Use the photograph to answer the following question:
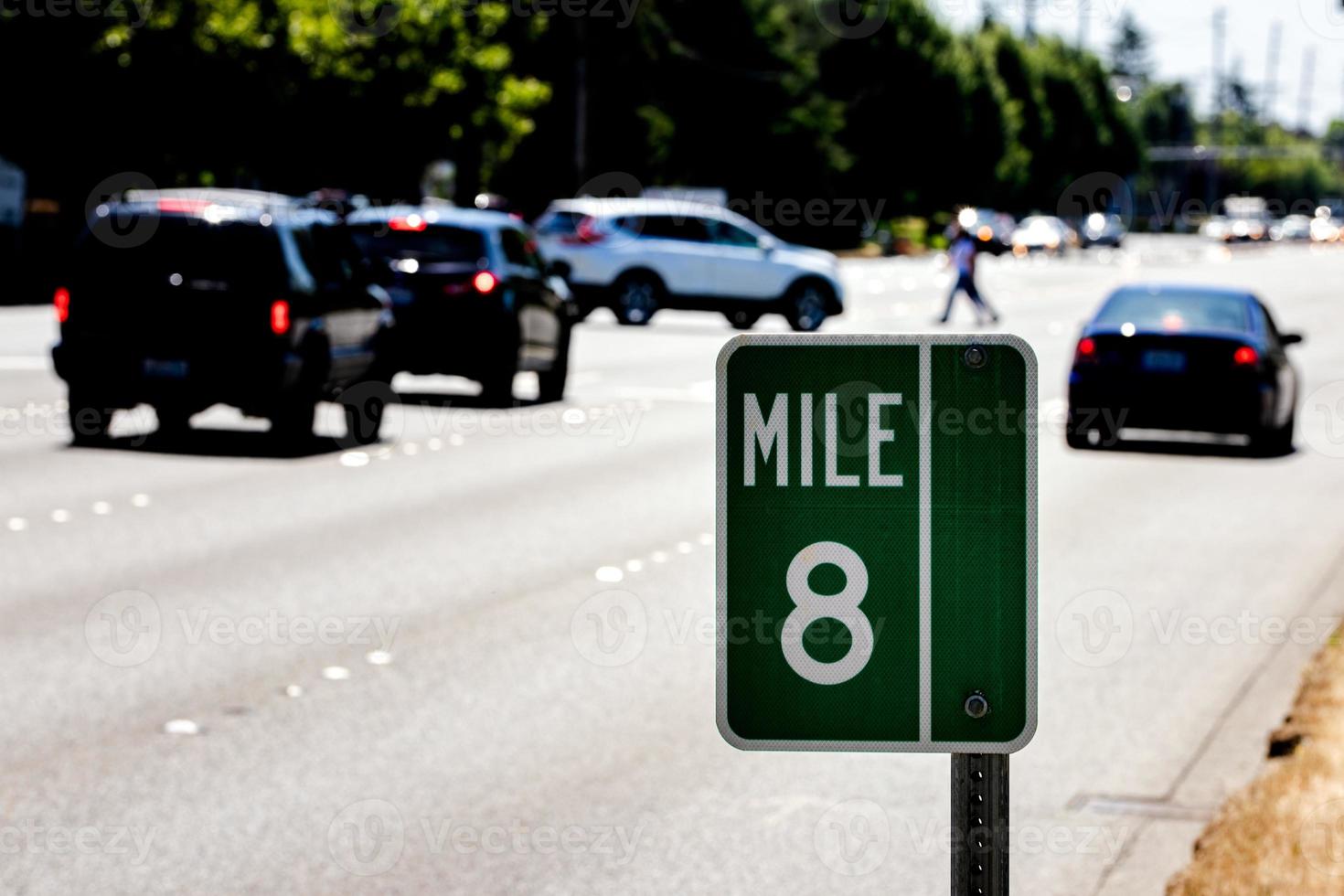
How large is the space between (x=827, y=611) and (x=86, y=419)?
1563 centimetres

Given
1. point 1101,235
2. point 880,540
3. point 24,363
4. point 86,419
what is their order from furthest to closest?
point 1101,235 → point 24,363 → point 86,419 → point 880,540

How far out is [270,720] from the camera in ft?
28.9

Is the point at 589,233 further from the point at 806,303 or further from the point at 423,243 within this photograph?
the point at 423,243

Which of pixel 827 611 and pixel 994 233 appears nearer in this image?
pixel 827 611

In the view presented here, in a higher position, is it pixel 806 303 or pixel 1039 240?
pixel 806 303

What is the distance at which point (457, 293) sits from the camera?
22.0 m

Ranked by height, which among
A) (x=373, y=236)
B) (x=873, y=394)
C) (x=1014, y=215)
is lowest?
(x=1014, y=215)

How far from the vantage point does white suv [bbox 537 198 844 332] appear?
1387 inches

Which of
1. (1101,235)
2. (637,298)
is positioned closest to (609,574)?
(637,298)

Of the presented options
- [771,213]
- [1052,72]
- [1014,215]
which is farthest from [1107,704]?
[1052,72]

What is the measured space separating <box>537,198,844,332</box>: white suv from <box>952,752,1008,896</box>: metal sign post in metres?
31.6

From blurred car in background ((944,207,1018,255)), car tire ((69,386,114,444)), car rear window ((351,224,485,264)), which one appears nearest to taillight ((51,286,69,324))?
car tire ((69,386,114,444))

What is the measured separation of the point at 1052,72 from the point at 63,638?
13824 cm

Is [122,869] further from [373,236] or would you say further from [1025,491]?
[373,236]
